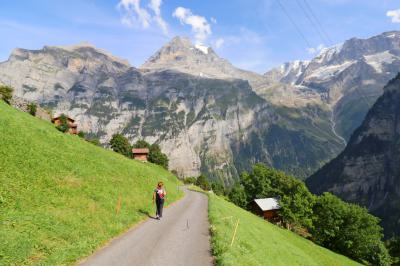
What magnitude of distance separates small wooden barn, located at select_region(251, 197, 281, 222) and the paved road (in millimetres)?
81183

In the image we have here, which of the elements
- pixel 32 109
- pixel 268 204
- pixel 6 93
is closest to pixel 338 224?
pixel 268 204

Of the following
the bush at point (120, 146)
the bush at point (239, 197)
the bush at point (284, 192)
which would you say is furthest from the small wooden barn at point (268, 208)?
the bush at point (120, 146)

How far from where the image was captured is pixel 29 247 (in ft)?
58.7

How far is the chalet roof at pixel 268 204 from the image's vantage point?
10975 centimetres

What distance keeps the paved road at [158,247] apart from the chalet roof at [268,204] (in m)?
81.9

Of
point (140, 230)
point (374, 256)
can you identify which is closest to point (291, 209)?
point (374, 256)

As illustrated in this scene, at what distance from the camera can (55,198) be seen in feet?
85.0

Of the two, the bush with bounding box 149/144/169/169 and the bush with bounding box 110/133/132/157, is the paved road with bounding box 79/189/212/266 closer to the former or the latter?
the bush with bounding box 110/133/132/157

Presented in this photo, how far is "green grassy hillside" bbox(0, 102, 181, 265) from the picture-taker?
733 inches

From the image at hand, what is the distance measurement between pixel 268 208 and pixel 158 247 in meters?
91.8

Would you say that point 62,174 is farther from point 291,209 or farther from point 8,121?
point 291,209

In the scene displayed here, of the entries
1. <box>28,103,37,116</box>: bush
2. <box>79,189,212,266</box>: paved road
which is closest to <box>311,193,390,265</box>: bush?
<box>79,189,212,266</box>: paved road

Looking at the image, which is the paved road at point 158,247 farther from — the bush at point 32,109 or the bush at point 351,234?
Answer: the bush at point 351,234

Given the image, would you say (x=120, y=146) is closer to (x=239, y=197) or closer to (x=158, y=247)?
(x=239, y=197)
